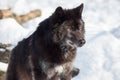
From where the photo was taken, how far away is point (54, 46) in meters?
6.41

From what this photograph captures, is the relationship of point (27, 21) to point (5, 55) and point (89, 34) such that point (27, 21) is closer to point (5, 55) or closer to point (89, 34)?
point (89, 34)

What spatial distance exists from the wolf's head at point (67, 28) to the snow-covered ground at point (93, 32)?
3181 mm

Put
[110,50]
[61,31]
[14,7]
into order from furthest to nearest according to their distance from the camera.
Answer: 1. [14,7]
2. [110,50]
3. [61,31]

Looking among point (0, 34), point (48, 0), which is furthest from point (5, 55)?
point (48, 0)

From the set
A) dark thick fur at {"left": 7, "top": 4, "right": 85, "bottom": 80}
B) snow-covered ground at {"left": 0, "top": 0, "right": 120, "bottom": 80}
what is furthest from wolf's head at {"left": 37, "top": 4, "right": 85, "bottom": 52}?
snow-covered ground at {"left": 0, "top": 0, "right": 120, "bottom": 80}

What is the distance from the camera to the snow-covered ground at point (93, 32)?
9.84m

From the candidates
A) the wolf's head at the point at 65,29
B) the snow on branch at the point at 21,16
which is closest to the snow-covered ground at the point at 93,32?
the snow on branch at the point at 21,16

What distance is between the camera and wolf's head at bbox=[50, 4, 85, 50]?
6.19m

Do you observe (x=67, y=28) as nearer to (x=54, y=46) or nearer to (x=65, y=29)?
(x=65, y=29)

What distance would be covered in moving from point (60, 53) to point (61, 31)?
42 cm

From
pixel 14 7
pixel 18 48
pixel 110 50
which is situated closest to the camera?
pixel 18 48

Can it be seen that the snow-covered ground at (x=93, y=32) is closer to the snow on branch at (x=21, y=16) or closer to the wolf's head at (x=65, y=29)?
the snow on branch at (x=21, y=16)

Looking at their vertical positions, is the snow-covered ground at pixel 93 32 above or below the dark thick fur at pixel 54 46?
above

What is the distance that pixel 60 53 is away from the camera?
6.46 meters
